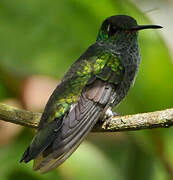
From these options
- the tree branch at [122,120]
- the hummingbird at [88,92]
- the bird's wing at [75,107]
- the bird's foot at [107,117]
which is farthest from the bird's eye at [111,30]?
the tree branch at [122,120]

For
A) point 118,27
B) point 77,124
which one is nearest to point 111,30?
point 118,27

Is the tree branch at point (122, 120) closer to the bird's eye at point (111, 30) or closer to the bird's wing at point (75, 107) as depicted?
the bird's wing at point (75, 107)

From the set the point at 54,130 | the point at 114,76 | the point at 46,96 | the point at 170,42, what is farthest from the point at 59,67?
the point at 170,42

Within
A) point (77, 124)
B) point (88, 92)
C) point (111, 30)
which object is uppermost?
point (111, 30)

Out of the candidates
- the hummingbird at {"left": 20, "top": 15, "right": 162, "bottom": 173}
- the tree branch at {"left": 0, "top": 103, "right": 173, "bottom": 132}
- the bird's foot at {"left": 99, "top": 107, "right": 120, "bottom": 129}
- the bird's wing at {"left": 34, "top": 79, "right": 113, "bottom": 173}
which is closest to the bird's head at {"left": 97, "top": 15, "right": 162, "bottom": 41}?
the hummingbird at {"left": 20, "top": 15, "right": 162, "bottom": 173}

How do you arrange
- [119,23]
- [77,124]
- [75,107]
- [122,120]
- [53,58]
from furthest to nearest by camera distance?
[53,58], [119,23], [75,107], [77,124], [122,120]

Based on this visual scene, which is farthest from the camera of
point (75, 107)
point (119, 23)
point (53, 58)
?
point (53, 58)

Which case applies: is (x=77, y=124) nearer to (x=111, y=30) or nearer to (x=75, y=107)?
(x=75, y=107)

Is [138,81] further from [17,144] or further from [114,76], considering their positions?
[17,144]
